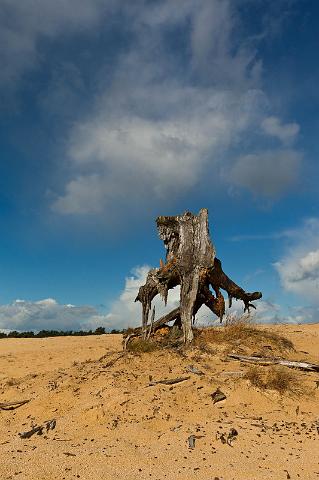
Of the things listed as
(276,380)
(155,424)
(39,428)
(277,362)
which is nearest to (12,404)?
(39,428)

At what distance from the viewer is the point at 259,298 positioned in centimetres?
1725

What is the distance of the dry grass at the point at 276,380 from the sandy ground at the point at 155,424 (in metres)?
0.18

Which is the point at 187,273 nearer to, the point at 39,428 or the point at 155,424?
the point at 155,424

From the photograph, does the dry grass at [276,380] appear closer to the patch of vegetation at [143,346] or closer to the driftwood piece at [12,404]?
the patch of vegetation at [143,346]

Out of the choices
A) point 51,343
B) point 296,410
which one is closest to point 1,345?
A: point 51,343

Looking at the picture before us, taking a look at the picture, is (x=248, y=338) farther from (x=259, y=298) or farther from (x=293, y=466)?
(x=293, y=466)

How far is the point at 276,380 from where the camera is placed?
32.6 ft

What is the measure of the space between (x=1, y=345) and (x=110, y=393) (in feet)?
50.0

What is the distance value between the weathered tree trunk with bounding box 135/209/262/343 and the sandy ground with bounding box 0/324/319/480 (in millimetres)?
2475

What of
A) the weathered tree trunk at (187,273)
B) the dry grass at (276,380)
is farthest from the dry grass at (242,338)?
the dry grass at (276,380)

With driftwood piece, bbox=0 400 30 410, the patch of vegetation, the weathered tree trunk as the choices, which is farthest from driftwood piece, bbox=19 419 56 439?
the weathered tree trunk

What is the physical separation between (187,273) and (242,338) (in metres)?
2.88

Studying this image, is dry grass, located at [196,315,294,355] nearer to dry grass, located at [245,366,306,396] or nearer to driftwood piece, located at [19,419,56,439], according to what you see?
dry grass, located at [245,366,306,396]

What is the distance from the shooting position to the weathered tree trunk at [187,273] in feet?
45.6
